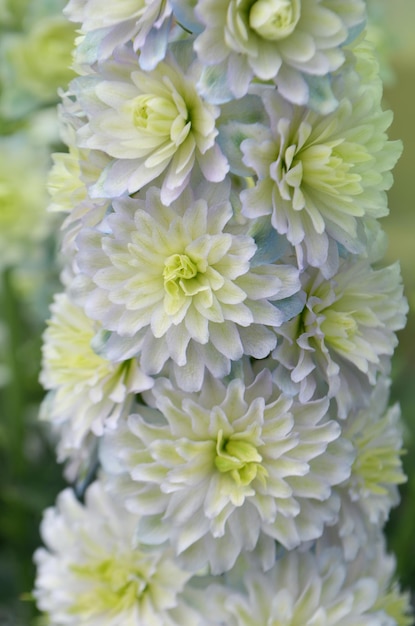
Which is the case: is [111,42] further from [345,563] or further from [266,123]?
[345,563]

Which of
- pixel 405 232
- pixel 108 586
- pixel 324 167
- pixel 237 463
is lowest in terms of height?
pixel 405 232

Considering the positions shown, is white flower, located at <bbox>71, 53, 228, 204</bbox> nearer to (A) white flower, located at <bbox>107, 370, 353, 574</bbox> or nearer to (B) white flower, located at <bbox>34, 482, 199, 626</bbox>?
(A) white flower, located at <bbox>107, 370, 353, 574</bbox>

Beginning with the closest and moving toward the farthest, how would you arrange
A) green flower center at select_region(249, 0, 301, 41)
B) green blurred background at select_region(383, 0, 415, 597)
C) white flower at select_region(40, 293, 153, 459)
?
green flower center at select_region(249, 0, 301, 41)
white flower at select_region(40, 293, 153, 459)
green blurred background at select_region(383, 0, 415, 597)

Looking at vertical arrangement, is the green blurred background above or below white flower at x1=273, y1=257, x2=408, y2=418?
below

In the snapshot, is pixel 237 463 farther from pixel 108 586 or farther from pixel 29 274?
pixel 29 274

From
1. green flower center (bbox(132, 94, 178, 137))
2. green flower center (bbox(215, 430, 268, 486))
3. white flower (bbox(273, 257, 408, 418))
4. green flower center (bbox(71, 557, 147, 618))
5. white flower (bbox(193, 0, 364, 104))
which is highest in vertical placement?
white flower (bbox(193, 0, 364, 104))

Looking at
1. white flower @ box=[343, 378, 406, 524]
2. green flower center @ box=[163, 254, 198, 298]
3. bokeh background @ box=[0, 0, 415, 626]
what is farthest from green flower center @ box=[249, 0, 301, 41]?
bokeh background @ box=[0, 0, 415, 626]

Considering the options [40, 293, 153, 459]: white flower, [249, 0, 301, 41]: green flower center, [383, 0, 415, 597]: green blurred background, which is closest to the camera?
[249, 0, 301, 41]: green flower center

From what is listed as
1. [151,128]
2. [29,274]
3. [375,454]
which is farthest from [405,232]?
[151,128]

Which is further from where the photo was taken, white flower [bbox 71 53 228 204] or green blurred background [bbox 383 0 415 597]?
green blurred background [bbox 383 0 415 597]
